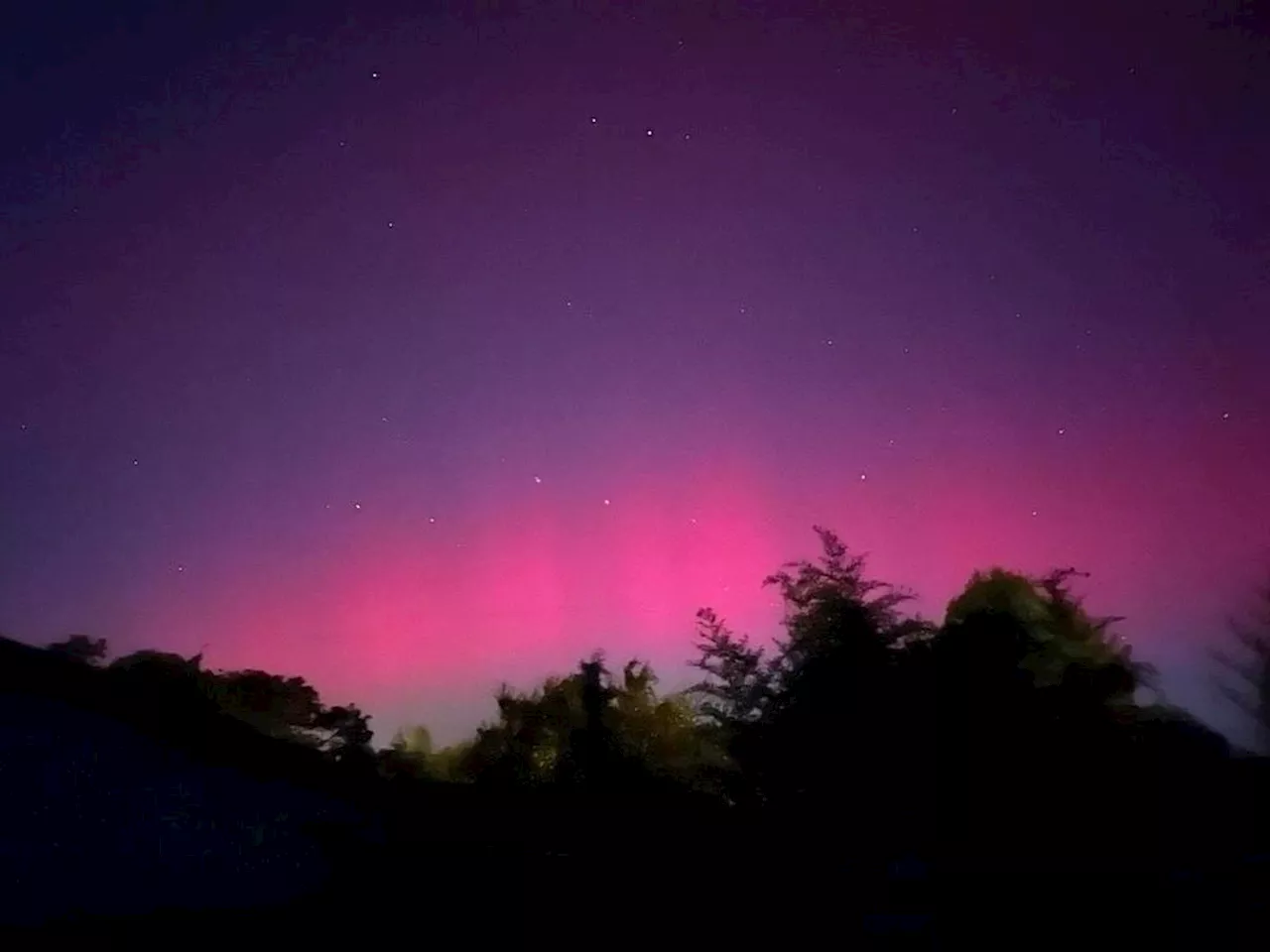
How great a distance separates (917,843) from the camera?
8.98 meters

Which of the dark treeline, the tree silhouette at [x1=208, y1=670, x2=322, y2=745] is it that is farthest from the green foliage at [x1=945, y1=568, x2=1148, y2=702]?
the tree silhouette at [x1=208, y1=670, x2=322, y2=745]

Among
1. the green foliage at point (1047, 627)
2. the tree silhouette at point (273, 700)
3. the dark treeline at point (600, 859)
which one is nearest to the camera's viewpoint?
the dark treeline at point (600, 859)

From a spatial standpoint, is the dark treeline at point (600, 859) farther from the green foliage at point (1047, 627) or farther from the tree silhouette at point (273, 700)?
the tree silhouette at point (273, 700)

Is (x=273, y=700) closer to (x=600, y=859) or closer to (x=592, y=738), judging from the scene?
(x=592, y=738)

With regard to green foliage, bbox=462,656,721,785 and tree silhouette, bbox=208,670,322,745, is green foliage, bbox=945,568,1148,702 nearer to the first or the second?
green foliage, bbox=462,656,721,785

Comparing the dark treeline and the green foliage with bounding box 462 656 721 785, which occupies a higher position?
the green foliage with bounding box 462 656 721 785

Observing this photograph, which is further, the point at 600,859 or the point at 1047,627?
the point at 1047,627

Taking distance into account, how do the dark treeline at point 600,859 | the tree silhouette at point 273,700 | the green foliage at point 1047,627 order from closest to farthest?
the dark treeline at point 600,859 < the green foliage at point 1047,627 < the tree silhouette at point 273,700

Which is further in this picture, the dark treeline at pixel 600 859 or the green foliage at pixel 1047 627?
the green foliage at pixel 1047 627

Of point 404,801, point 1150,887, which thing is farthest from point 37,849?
point 1150,887

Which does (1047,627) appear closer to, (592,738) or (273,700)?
(592,738)

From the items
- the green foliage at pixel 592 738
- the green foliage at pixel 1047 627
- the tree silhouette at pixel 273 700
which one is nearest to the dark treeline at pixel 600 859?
the green foliage at pixel 1047 627

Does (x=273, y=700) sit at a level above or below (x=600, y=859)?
above

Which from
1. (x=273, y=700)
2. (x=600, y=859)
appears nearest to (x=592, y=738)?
(x=273, y=700)
